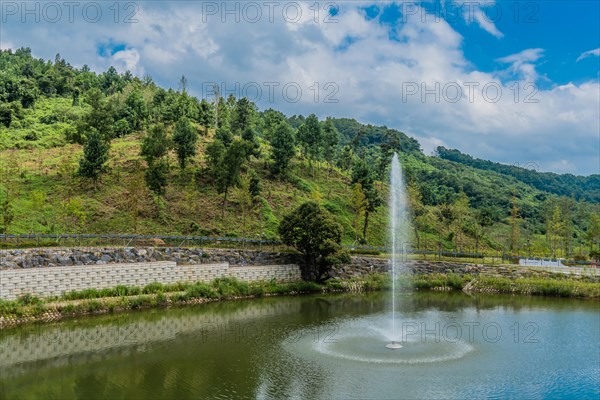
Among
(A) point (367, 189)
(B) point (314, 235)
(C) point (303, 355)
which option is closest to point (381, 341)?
(C) point (303, 355)

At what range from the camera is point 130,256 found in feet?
153

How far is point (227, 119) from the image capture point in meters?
104

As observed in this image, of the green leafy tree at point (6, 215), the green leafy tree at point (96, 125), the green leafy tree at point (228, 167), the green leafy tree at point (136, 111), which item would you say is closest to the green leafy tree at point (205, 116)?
the green leafy tree at point (136, 111)

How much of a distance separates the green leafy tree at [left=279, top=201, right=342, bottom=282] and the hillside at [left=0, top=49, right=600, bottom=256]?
11003mm

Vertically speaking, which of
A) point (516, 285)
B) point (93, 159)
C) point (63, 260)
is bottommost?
point (516, 285)

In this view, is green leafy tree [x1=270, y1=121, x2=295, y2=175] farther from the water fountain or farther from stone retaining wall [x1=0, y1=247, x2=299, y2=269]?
the water fountain

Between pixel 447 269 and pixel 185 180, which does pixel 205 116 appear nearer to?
pixel 185 180

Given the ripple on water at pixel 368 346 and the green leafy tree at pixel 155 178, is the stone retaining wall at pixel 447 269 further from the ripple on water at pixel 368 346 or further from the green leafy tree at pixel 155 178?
the green leafy tree at pixel 155 178

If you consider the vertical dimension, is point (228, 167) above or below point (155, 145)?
below

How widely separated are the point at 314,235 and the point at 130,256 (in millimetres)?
18693

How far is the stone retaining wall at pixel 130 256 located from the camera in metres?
40.5

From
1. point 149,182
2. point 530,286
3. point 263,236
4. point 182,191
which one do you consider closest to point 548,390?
point 530,286

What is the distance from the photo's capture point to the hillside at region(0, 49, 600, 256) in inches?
2472

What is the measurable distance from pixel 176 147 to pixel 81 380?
171 feet
